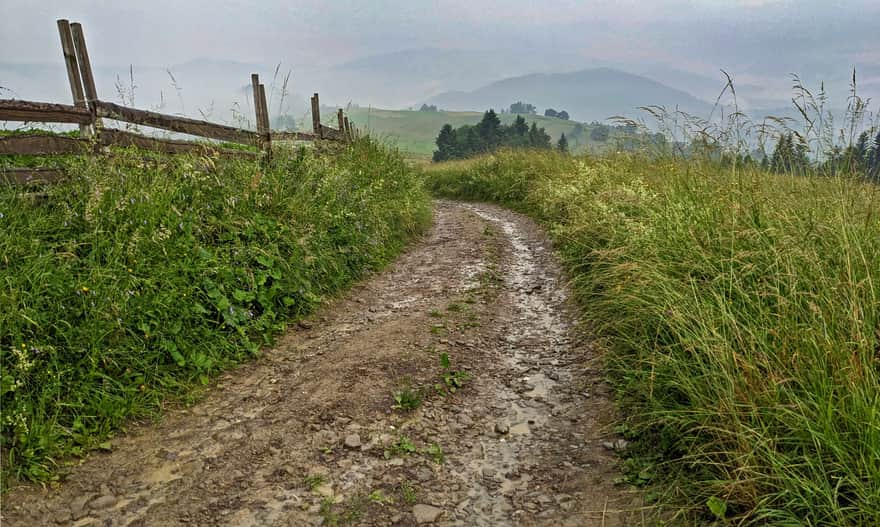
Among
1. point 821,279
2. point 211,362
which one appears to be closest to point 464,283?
point 211,362

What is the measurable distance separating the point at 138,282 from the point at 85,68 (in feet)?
10.8

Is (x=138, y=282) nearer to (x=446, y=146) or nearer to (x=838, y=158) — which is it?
(x=838, y=158)

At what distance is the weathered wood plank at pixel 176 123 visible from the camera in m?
6.34

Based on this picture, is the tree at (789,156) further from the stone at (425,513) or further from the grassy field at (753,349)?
the stone at (425,513)

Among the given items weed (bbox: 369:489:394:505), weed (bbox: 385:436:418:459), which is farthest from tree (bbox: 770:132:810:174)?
weed (bbox: 369:489:394:505)

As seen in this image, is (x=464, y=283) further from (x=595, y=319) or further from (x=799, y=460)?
(x=799, y=460)

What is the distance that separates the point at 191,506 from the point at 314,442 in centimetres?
88

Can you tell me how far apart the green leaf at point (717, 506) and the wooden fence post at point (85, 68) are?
7.05 metres

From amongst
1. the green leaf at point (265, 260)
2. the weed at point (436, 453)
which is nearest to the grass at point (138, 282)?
the green leaf at point (265, 260)

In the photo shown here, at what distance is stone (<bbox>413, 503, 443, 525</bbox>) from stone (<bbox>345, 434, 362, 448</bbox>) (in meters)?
0.75

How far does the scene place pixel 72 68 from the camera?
598cm

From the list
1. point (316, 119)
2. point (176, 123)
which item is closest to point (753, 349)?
point (176, 123)

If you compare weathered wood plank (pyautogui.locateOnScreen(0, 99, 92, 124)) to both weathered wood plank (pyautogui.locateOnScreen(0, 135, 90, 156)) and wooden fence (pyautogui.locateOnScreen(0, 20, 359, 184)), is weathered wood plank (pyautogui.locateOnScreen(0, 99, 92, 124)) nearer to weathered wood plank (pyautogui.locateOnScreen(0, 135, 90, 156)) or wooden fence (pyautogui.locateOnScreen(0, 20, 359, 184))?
wooden fence (pyautogui.locateOnScreen(0, 20, 359, 184))

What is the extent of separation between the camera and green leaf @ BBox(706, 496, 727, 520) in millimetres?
2619
